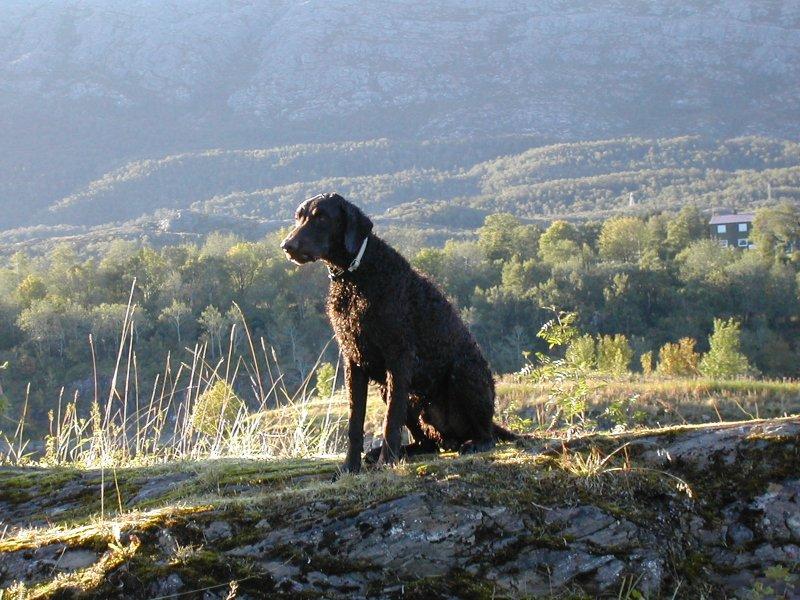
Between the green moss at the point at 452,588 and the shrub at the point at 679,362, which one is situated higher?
the green moss at the point at 452,588

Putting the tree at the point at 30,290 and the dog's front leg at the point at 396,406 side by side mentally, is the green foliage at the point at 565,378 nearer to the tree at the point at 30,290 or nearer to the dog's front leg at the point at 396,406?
the dog's front leg at the point at 396,406

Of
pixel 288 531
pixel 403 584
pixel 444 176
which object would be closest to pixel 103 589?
pixel 288 531

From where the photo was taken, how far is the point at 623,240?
94688 millimetres

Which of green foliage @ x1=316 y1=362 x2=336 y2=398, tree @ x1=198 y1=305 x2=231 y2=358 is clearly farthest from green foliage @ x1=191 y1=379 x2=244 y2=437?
tree @ x1=198 y1=305 x2=231 y2=358

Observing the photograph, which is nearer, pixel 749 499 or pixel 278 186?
pixel 749 499

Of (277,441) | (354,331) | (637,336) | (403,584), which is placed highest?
(354,331)

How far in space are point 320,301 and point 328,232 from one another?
245ft

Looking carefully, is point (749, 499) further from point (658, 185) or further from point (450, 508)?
point (658, 185)

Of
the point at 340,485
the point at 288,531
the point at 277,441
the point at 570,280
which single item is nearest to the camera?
the point at 288,531

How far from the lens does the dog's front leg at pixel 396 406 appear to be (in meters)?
6.08

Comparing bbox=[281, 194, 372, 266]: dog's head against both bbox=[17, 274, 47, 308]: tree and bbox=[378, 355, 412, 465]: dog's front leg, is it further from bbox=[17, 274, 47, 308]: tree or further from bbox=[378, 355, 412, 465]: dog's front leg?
bbox=[17, 274, 47, 308]: tree

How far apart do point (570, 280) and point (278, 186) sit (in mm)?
118473

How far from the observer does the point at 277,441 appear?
9398 mm

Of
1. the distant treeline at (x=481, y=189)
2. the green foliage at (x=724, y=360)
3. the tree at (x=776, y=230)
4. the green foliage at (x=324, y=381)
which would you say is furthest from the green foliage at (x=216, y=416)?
the distant treeline at (x=481, y=189)
